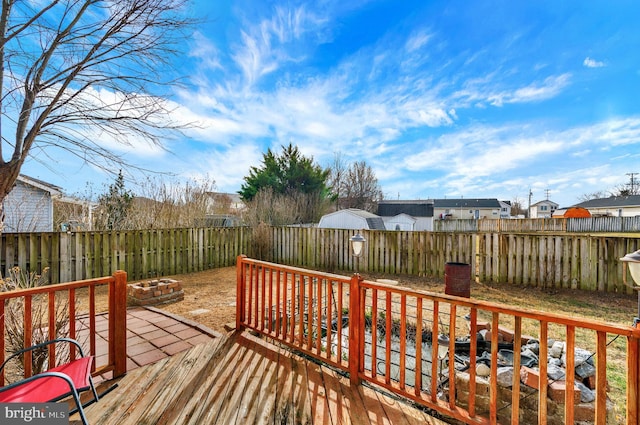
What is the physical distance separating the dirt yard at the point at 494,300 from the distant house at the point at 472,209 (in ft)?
98.7

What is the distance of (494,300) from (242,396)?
5.04m

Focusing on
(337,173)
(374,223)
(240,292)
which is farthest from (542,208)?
(240,292)

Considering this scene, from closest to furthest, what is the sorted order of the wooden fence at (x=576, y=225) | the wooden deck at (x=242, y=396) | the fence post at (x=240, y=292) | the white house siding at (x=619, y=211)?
the wooden deck at (x=242, y=396) → the fence post at (x=240, y=292) → the wooden fence at (x=576, y=225) → the white house siding at (x=619, y=211)

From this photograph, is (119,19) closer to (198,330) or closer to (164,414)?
(198,330)

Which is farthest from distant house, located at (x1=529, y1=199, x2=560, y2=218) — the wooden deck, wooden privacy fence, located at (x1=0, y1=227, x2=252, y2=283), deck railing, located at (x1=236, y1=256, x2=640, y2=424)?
the wooden deck

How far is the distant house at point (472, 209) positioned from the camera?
112ft

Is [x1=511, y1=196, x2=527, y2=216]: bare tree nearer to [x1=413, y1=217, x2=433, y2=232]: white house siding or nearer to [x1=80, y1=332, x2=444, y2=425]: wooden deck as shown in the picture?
[x1=413, y1=217, x2=433, y2=232]: white house siding

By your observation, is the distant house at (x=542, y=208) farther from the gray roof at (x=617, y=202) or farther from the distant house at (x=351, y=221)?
the distant house at (x=351, y=221)

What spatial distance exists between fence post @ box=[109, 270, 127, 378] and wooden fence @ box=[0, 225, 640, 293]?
4.93 meters

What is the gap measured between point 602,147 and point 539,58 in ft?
35.3

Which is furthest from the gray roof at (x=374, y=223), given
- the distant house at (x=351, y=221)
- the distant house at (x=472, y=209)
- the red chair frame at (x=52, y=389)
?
the distant house at (x=472, y=209)

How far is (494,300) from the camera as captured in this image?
16.9 feet

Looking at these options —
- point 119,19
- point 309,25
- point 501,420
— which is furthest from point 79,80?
point 501,420

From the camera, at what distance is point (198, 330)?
3.43 m
